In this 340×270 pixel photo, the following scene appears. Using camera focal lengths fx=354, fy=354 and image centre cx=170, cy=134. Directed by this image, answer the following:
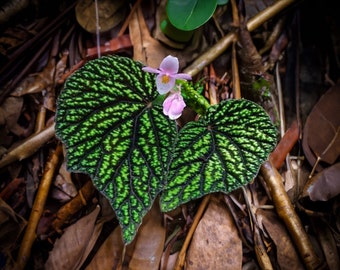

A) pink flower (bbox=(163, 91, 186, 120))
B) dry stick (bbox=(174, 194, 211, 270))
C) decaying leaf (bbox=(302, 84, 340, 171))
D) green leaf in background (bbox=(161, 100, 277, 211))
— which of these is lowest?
dry stick (bbox=(174, 194, 211, 270))

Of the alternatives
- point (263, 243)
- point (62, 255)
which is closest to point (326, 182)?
point (263, 243)

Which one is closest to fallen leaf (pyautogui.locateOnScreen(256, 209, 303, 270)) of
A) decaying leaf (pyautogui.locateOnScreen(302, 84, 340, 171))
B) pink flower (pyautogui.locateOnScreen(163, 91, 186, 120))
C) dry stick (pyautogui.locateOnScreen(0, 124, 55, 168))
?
Result: decaying leaf (pyautogui.locateOnScreen(302, 84, 340, 171))

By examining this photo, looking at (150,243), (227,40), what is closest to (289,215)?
(150,243)

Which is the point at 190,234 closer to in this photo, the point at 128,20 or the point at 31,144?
the point at 31,144

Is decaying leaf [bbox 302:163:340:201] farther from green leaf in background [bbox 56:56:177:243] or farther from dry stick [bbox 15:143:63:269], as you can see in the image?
dry stick [bbox 15:143:63:269]

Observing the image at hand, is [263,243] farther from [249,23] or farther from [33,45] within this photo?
[33,45]

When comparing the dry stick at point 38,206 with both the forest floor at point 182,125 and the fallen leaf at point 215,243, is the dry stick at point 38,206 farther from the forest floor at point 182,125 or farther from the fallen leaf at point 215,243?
the fallen leaf at point 215,243
